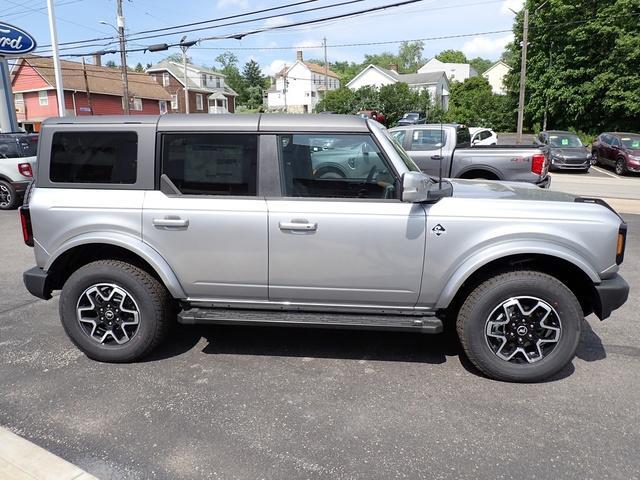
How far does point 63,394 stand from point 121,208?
1.38 metres

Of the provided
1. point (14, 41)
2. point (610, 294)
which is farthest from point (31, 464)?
point (14, 41)

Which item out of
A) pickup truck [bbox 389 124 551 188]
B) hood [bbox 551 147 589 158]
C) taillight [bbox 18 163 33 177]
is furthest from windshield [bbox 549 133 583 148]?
taillight [bbox 18 163 33 177]

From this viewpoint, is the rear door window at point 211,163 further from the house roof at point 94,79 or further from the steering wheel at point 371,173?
the house roof at point 94,79

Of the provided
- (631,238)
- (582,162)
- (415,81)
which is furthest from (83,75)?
(631,238)

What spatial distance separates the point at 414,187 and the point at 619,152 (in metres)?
20.1

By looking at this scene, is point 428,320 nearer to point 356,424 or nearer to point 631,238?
point 356,424

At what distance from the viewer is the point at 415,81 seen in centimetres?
6391

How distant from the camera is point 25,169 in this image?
11641 mm

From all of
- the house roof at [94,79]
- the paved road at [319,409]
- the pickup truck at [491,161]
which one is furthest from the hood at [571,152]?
the house roof at [94,79]

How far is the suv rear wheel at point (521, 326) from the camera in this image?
11.4ft

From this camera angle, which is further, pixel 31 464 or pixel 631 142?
pixel 631 142

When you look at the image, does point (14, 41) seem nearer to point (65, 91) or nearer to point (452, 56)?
point (65, 91)

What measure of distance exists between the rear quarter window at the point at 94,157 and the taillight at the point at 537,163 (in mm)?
7708

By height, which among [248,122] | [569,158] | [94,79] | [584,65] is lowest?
[569,158]
